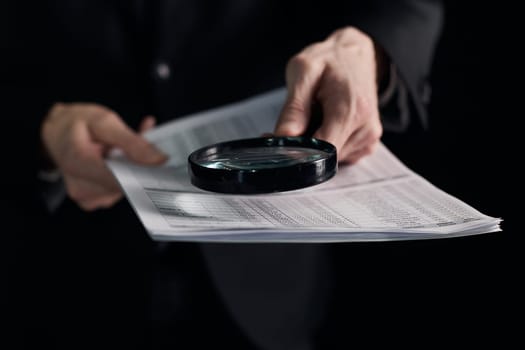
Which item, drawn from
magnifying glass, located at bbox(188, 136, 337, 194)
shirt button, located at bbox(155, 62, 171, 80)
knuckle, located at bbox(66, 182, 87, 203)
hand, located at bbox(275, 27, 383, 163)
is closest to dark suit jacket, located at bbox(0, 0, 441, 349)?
shirt button, located at bbox(155, 62, 171, 80)

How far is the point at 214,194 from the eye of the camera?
0.67m

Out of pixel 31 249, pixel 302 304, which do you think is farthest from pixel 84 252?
pixel 302 304

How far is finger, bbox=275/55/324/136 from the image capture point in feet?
2.39

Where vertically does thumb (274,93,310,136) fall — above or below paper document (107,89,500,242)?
above

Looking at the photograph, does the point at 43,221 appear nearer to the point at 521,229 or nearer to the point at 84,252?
the point at 84,252

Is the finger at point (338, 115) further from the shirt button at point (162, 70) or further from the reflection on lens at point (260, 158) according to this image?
the shirt button at point (162, 70)

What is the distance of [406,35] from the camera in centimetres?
105

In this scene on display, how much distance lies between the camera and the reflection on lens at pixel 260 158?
2.05 ft

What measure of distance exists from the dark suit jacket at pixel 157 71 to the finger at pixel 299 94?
0.93ft

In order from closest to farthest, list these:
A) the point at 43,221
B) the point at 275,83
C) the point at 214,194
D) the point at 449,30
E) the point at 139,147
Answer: the point at 214,194 → the point at 139,147 → the point at 275,83 → the point at 43,221 → the point at 449,30

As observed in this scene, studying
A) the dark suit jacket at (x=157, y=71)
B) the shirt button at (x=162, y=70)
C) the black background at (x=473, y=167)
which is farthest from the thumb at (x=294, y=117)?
the black background at (x=473, y=167)

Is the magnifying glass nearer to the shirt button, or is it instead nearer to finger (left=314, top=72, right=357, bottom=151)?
finger (left=314, top=72, right=357, bottom=151)

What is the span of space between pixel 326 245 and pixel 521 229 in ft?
1.61

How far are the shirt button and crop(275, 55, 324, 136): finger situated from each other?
43 centimetres
